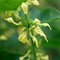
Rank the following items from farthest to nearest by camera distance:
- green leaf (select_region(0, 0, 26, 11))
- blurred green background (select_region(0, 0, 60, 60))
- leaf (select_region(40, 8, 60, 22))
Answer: blurred green background (select_region(0, 0, 60, 60)) → leaf (select_region(40, 8, 60, 22)) → green leaf (select_region(0, 0, 26, 11))

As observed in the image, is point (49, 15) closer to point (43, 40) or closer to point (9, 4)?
point (43, 40)

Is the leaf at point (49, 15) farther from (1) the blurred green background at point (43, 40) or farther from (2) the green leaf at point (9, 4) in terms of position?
(2) the green leaf at point (9, 4)

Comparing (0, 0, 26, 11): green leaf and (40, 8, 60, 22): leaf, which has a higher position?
(40, 8, 60, 22): leaf

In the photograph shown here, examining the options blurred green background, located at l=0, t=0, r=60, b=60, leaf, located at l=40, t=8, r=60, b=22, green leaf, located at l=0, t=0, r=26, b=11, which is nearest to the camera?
green leaf, located at l=0, t=0, r=26, b=11

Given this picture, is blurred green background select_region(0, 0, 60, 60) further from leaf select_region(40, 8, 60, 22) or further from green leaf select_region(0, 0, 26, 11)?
green leaf select_region(0, 0, 26, 11)

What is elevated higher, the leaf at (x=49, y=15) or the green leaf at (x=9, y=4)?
the leaf at (x=49, y=15)

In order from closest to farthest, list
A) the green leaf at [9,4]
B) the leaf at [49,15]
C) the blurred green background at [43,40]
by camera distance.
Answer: the green leaf at [9,4] < the leaf at [49,15] < the blurred green background at [43,40]

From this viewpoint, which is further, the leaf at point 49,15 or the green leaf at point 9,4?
the leaf at point 49,15

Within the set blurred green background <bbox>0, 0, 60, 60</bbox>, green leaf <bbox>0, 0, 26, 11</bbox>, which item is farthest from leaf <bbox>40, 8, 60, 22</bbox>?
green leaf <bbox>0, 0, 26, 11</bbox>

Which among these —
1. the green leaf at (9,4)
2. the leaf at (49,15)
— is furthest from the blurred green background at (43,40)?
the green leaf at (9,4)
